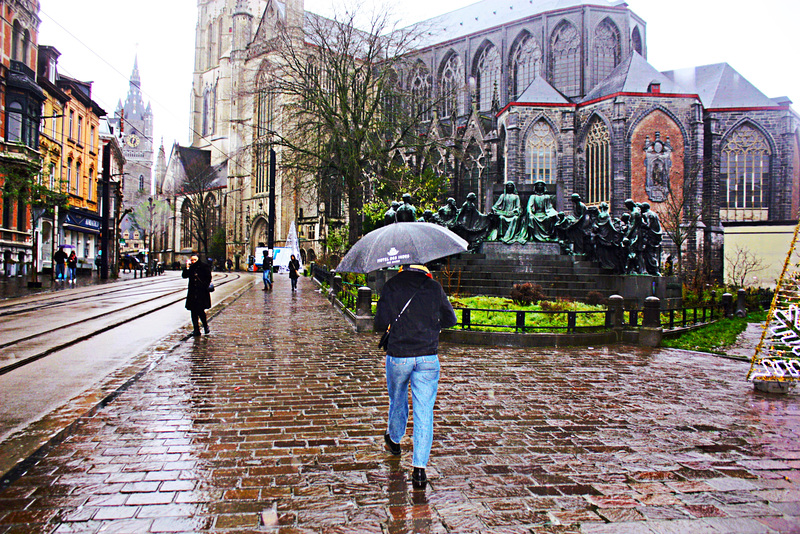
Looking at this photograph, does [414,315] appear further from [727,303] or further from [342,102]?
[342,102]

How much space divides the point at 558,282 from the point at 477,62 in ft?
141

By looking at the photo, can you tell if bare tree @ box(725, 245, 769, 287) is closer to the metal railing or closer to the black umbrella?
the metal railing

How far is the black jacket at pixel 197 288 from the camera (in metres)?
9.91

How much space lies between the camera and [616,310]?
11.0 m

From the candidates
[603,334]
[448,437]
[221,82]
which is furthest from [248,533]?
[221,82]

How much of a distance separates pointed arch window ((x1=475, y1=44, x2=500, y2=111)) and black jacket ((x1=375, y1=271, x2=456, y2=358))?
51241 millimetres

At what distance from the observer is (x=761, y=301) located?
22.5 metres

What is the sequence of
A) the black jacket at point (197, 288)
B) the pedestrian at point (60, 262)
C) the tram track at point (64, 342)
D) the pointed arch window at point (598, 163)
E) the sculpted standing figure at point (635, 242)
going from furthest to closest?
the pointed arch window at point (598, 163), the pedestrian at point (60, 262), the sculpted standing figure at point (635, 242), the black jacket at point (197, 288), the tram track at point (64, 342)

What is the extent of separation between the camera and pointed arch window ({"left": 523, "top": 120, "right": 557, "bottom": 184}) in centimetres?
4434

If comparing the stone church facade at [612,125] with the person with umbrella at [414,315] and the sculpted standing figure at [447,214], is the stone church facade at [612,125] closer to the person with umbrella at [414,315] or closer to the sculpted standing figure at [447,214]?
the sculpted standing figure at [447,214]

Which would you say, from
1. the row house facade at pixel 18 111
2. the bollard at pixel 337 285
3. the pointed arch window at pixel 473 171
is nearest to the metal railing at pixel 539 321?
the bollard at pixel 337 285

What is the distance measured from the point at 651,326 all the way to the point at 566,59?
43.9m

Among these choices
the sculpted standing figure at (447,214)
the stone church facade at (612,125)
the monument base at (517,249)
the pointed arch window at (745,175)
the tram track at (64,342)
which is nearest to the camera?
the tram track at (64,342)

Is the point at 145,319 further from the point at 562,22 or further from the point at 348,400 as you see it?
the point at 562,22
